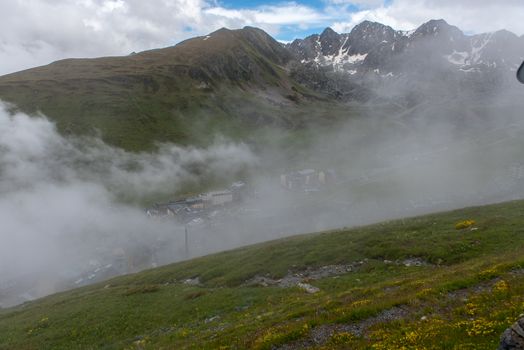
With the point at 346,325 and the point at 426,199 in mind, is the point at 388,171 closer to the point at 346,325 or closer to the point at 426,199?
the point at 426,199

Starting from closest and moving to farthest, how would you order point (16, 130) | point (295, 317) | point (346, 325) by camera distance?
point (346, 325)
point (295, 317)
point (16, 130)

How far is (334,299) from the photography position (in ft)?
94.3

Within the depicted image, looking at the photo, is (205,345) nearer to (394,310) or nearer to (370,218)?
(394,310)

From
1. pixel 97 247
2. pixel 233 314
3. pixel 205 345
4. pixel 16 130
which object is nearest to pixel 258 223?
pixel 97 247

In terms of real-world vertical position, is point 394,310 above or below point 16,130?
below

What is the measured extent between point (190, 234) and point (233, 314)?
10538 centimetres

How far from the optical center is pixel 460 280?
25.1 meters

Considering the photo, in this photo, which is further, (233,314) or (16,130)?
(16,130)

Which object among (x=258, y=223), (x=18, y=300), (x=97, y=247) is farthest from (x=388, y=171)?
(x=18, y=300)

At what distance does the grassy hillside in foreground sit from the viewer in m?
19.7

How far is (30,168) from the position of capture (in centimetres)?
17562

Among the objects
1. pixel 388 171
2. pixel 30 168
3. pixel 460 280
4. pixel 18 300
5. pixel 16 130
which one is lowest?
pixel 18 300

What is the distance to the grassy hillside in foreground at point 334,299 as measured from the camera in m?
19.7

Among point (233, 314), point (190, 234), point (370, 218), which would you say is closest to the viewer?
point (233, 314)
